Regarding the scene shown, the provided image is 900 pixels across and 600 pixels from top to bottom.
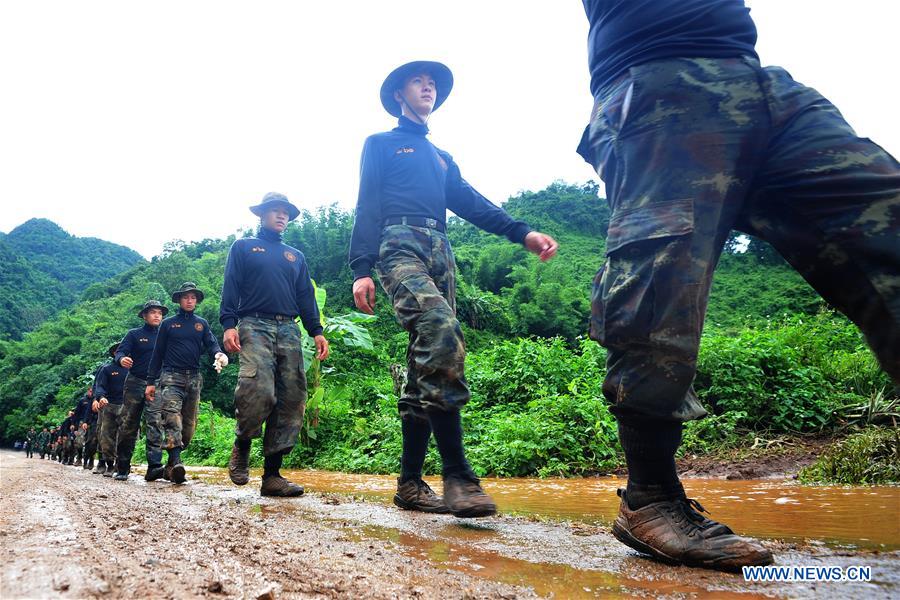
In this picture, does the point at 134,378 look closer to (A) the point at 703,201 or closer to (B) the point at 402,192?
(B) the point at 402,192

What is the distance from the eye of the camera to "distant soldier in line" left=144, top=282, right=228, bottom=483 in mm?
7570

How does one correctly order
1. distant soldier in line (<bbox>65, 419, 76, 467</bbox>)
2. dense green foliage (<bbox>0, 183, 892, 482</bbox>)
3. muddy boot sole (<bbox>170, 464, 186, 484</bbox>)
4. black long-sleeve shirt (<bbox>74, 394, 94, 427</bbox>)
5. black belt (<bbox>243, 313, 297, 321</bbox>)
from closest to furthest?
Result: 1. black belt (<bbox>243, 313, 297, 321</bbox>)
2. muddy boot sole (<bbox>170, 464, 186, 484</bbox>)
3. dense green foliage (<bbox>0, 183, 892, 482</bbox>)
4. black long-sleeve shirt (<bbox>74, 394, 94, 427</bbox>)
5. distant soldier in line (<bbox>65, 419, 76, 467</bbox>)

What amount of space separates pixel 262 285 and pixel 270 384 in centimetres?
85

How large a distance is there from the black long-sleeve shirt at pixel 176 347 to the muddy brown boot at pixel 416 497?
5.04 m

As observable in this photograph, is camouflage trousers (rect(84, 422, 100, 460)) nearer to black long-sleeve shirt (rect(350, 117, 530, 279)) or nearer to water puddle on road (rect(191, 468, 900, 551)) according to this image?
water puddle on road (rect(191, 468, 900, 551))

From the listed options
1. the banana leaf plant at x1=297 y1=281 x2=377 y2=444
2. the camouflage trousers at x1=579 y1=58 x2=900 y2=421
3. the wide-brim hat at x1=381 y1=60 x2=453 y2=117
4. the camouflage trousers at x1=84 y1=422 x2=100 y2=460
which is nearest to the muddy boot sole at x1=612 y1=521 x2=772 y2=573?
the camouflage trousers at x1=579 y1=58 x2=900 y2=421

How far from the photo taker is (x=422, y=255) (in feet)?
11.1

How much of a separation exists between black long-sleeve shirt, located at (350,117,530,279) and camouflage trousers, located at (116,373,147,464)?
684 cm

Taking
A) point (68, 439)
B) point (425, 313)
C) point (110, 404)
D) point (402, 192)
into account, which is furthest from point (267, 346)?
point (68, 439)

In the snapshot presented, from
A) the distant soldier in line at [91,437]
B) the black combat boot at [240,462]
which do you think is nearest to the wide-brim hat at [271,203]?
the black combat boot at [240,462]

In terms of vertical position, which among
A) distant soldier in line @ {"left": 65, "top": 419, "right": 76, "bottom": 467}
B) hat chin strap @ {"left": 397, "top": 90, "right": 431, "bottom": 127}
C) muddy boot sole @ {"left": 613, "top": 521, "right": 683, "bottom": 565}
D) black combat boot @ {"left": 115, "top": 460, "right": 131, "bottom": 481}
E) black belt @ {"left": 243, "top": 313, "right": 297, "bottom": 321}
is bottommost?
distant soldier in line @ {"left": 65, "top": 419, "right": 76, "bottom": 467}

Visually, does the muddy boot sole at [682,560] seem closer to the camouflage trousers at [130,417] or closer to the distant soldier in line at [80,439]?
the camouflage trousers at [130,417]

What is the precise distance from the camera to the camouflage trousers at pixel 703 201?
180 centimetres

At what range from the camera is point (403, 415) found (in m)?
3.44
